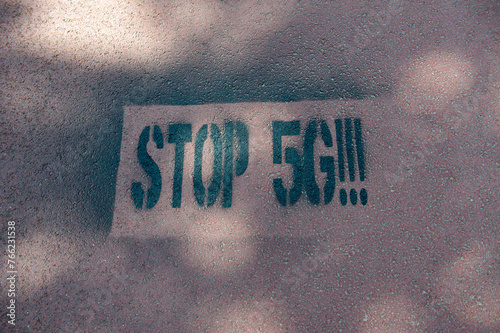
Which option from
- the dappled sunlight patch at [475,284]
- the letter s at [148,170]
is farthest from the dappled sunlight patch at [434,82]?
the letter s at [148,170]

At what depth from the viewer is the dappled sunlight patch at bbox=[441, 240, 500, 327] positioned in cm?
225

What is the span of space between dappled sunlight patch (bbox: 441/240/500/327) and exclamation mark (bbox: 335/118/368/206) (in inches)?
35.0

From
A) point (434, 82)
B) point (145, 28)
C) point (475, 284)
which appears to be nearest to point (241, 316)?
point (475, 284)

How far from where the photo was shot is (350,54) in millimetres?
2969

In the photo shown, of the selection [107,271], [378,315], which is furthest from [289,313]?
[107,271]

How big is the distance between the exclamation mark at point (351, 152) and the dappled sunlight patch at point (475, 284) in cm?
89

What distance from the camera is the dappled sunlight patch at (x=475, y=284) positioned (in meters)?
2.25

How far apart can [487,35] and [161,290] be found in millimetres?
4006

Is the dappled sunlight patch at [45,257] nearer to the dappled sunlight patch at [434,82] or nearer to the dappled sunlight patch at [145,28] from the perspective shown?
the dappled sunlight patch at [145,28]

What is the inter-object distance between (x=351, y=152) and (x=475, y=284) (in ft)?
4.69

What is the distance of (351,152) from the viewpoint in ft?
8.78

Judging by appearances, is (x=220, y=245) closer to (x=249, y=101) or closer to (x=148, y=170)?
(x=148, y=170)

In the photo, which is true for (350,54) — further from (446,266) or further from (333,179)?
(446,266)

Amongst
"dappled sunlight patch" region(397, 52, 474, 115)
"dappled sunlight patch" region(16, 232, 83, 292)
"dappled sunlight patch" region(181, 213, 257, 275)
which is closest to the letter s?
"dappled sunlight patch" region(181, 213, 257, 275)
